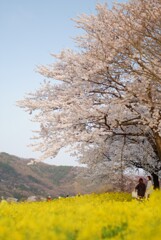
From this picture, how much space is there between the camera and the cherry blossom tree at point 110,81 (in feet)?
48.6

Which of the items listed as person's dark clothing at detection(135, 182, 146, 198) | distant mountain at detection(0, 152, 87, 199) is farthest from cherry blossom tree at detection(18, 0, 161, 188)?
distant mountain at detection(0, 152, 87, 199)

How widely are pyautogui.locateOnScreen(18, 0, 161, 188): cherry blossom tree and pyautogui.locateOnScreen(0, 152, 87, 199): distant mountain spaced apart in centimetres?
4130

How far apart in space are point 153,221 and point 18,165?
241 feet

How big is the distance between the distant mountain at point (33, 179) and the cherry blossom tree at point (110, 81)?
4130cm

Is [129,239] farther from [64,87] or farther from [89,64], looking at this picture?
[64,87]

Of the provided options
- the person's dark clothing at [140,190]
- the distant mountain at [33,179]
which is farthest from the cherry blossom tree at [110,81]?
the distant mountain at [33,179]

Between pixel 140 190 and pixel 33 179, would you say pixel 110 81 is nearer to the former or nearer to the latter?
pixel 140 190

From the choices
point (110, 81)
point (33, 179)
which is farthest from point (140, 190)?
point (33, 179)

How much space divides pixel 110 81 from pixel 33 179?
58.8 metres

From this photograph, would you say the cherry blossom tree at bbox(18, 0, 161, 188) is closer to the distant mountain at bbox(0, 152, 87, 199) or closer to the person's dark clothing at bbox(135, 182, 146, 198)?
the person's dark clothing at bbox(135, 182, 146, 198)

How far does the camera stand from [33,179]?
73.8 m

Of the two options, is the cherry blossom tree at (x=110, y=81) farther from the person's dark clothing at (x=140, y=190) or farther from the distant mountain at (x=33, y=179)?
the distant mountain at (x=33, y=179)

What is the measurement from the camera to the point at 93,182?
27.5 metres

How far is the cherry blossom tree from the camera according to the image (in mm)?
14828
